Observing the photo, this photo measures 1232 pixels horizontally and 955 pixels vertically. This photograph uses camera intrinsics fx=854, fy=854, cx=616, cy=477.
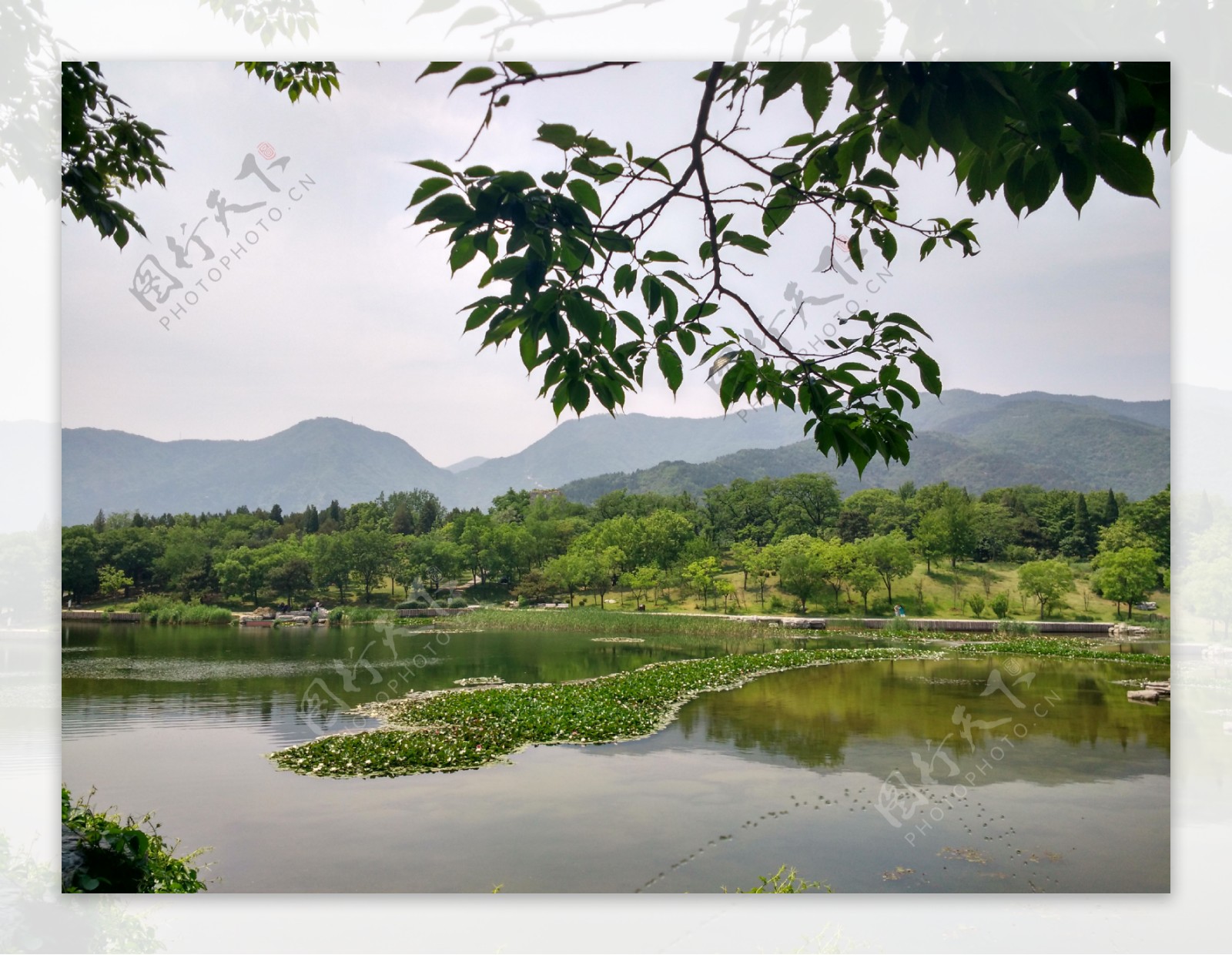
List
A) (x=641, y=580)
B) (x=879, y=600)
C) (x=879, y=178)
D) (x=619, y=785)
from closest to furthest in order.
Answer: (x=879, y=178) → (x=619, y=785) → (x=879, y=600) → (x=641, y=580)

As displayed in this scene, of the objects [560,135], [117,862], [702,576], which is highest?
[560,135]

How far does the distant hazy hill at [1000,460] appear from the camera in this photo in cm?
368

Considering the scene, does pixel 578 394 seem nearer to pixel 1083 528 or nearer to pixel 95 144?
pixel 95 144

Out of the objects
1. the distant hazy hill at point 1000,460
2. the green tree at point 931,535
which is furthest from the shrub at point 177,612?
the green tree at point 931,535

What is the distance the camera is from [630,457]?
420 cm

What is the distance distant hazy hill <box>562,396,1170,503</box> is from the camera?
3678mm

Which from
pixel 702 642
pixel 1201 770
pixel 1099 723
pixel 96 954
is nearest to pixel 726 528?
pixel 702 642

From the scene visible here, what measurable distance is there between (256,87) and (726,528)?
2.98 metres

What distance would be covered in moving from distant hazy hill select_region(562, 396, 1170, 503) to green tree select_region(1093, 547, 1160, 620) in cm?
27

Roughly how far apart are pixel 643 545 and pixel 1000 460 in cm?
187

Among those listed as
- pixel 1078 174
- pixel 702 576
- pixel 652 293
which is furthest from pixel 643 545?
pixel 1078 174

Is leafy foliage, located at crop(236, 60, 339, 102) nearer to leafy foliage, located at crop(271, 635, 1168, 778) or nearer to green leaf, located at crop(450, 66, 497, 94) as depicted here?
green leaf, located at crop(450, 66, 497, 94)

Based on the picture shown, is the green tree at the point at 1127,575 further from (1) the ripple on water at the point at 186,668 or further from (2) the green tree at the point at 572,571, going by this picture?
(1) the ripple on water at the point at 186,668

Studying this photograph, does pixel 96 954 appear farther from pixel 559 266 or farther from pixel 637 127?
pixel 637 127
